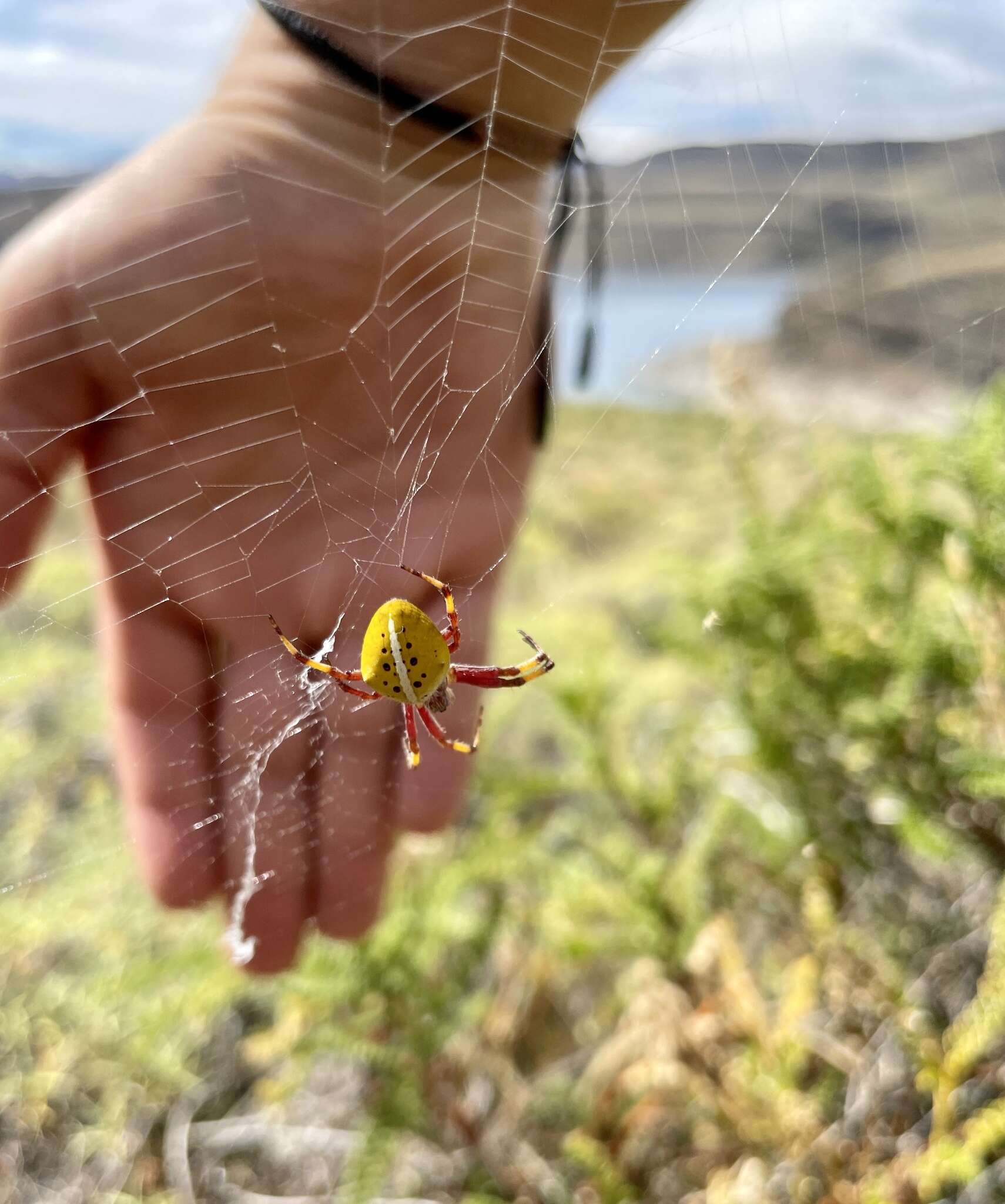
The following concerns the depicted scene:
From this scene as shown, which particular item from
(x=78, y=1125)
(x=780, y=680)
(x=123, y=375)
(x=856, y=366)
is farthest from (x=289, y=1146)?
(x=856, y=366)

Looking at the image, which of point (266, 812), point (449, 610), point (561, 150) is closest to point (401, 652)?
point (449, 610)

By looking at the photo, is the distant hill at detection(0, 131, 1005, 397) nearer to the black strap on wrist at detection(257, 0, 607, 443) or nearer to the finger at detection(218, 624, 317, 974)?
the black strap on wrist at detection(257, 0, 607, 443)

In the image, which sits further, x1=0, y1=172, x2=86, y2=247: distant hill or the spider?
the spider

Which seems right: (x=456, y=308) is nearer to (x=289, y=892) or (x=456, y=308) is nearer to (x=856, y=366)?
(x=289, y=892)

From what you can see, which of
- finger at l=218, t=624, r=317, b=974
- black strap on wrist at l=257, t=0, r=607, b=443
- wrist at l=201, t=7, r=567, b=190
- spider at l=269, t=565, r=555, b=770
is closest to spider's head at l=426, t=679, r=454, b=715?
spider at l=269, t=565, r=555, b=770

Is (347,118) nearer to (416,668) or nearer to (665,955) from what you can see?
(416,668)

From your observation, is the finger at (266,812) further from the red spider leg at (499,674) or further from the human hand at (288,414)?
the red spider leg at (499,674)
